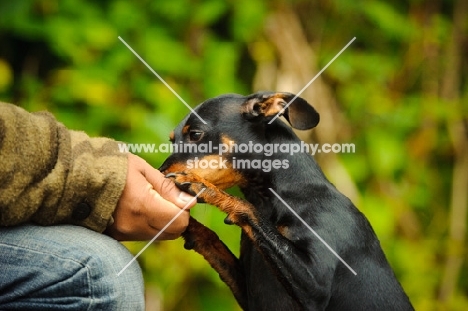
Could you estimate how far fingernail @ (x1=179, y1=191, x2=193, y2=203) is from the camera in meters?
1.52

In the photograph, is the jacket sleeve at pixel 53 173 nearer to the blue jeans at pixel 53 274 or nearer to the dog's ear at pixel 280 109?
the blue jeans at pixel 53 274

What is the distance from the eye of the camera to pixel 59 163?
140 centimetres

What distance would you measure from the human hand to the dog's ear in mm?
375

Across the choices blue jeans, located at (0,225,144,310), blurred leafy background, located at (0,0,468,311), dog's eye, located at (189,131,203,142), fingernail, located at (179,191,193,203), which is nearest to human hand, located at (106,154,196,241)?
fingernail, located at (179,191,193,203)

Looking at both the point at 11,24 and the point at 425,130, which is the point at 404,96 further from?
the point at 11,24

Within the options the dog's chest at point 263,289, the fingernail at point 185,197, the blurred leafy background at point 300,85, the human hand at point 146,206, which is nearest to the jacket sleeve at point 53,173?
the human hand at point 146,206

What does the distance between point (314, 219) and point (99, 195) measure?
538 millimetres

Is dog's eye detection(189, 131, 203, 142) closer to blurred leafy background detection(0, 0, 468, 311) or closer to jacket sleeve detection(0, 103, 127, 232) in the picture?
jacket sleeve detection(0, 103, 127, 232)

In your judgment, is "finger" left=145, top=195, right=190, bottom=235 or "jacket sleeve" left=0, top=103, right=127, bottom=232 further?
"finger" left=145, top=195, right=190, bottom=235

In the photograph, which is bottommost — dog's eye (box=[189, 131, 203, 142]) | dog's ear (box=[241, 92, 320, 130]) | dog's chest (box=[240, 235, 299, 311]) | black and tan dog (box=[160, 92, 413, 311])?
dog's chest (box=[240, 235, 299, 311])

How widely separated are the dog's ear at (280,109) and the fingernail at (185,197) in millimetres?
363

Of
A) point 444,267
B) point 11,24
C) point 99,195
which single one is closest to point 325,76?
point 444,267

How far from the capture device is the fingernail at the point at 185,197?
1.52m

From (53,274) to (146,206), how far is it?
0.24m
